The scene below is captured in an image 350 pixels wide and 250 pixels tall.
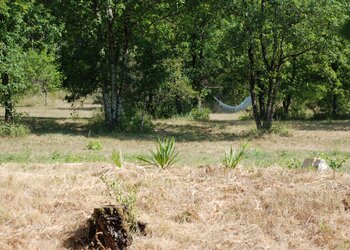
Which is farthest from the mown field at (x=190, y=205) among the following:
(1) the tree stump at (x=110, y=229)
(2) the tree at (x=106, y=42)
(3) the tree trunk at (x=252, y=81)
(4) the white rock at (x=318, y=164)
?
(2) the tree at (x=106, y=42)

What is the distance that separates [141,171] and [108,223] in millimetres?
1797

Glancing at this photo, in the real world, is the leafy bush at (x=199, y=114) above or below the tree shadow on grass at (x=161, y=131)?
above

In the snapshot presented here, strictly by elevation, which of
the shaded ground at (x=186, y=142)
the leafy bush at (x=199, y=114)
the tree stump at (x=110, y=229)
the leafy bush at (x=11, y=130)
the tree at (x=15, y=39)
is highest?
the tree at (x=15, y=39)

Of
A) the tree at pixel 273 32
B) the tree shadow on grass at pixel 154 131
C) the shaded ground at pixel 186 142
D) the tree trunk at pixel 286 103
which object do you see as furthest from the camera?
the tree trunk at pixel 286 103

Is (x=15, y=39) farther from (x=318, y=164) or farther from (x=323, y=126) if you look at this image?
(x=323, y=126)

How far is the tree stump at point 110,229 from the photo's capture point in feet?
20.0

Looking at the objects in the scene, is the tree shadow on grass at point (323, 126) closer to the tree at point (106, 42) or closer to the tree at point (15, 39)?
the tree at point (106, 42)

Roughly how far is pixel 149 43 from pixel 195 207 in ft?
47.4

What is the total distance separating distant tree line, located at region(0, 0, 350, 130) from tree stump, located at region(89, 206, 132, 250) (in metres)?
10.9

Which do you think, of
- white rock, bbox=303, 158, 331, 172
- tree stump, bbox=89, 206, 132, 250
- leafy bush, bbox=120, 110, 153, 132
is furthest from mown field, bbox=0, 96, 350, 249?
leafy bush, bbox=120, 110, 153, 132

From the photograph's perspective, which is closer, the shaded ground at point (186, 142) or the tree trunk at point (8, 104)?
the shaded ground at point (186, 142)

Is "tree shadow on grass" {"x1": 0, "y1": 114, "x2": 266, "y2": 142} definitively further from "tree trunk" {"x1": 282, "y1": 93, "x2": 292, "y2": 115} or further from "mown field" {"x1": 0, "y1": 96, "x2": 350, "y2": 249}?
"mown field" {"x1": 0, "y1": 96, "x2": 350, "y2": 249}

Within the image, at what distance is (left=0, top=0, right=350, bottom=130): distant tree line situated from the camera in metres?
17.4

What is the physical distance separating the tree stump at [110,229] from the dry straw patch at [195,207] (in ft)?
0.59
